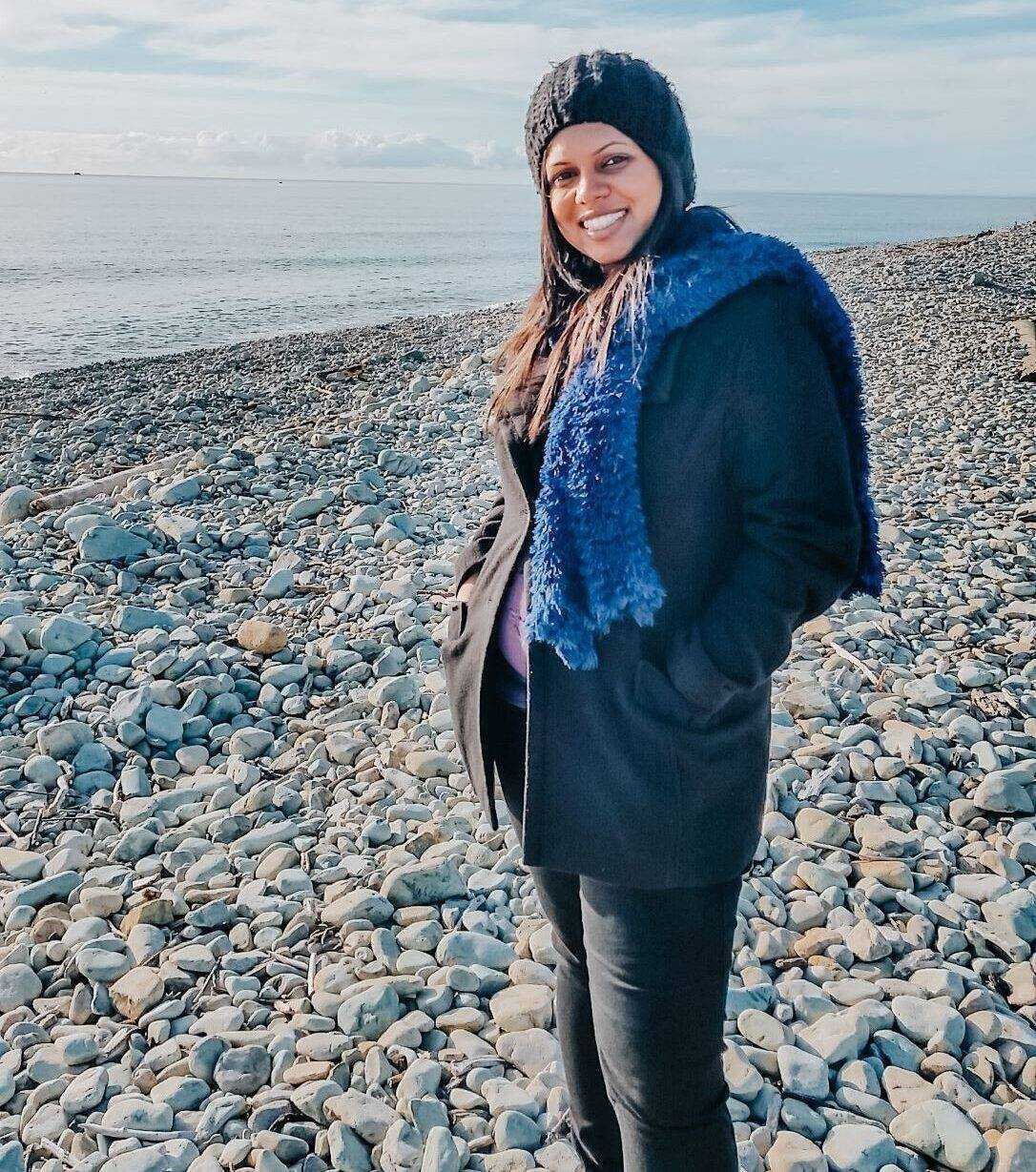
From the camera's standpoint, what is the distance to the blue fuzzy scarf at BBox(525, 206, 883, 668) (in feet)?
5.15

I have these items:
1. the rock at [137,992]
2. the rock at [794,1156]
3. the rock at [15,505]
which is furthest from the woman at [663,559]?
the rock at [15,505]

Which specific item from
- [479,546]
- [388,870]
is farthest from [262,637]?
[479,546]

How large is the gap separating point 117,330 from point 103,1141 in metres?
24.0

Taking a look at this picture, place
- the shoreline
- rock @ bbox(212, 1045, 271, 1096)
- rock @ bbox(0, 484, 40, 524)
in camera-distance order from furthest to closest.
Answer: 1. the shoreline
2. rock @ bbox(0, 484, 40, 524)
3. rock @ bbox(212, 1045, 271, 1096)

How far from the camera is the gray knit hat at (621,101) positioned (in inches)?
69.5

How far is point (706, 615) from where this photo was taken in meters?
1.60

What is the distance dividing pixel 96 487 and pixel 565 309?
25.1 ft

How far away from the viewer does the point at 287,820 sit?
3.82 meters

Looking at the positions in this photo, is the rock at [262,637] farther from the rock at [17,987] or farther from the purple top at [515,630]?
the purple top at [515,630]

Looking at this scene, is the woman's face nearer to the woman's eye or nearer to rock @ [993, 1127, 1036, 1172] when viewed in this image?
the woman's eye

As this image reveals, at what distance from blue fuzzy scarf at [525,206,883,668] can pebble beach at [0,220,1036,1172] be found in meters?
0.32

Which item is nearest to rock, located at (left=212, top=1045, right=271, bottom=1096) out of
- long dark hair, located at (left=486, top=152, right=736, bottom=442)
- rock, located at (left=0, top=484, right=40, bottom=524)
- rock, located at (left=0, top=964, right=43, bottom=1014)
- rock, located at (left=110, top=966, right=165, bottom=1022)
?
rock, located at (left=110, top=966, right=165, bottom=1022)

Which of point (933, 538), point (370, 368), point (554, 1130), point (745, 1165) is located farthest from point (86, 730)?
point (370, 368)

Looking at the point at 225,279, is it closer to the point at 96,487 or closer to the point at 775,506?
the point at 96,487
